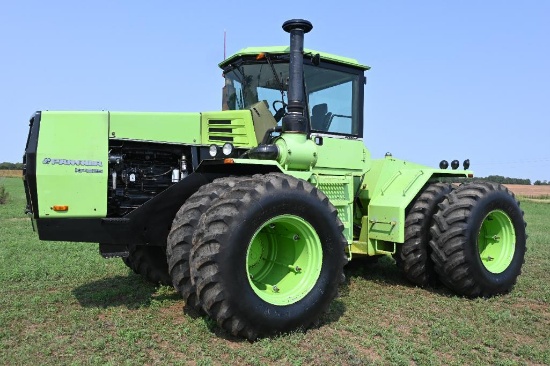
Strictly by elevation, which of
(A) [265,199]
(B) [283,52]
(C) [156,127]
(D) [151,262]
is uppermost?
(B) [283,52]

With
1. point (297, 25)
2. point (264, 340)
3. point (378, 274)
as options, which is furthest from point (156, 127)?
point (378, 274)

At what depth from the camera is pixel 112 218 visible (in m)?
5.11

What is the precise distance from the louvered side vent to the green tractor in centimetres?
1

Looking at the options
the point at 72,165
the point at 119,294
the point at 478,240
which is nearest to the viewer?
the point at 72,165

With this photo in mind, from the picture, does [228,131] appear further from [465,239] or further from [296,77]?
[465,239]

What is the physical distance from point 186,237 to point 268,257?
1049 millimetres

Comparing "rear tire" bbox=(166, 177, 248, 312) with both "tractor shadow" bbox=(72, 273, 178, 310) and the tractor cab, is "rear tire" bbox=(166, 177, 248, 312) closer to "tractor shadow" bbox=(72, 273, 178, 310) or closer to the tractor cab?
"tractor shadow" bbox=(72, 273, 178, 310)

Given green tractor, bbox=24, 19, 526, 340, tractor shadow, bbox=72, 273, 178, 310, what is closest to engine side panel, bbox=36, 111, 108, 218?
green tractor, bbox=24, 19, 526, 340

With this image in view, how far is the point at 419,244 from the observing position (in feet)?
21.4

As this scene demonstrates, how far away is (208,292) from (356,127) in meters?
3.51

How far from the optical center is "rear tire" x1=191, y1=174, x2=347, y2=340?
14.4 feet

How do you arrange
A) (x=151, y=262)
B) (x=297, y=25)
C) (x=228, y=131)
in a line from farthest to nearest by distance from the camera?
(x=151, y=262) < (x=228, y=131) < (x=297, y=25)

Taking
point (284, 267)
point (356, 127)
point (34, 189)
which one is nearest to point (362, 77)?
point (356, 127)

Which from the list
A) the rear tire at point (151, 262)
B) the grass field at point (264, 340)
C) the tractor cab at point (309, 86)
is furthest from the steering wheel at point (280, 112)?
the grass field at point (264, 340)
